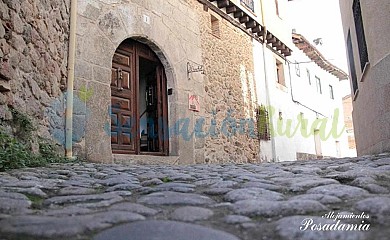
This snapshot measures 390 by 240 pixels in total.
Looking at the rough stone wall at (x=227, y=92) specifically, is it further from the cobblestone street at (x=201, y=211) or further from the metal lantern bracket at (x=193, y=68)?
the cobblestone street at (x=201, y=211)

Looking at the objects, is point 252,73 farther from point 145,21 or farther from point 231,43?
point 145,21

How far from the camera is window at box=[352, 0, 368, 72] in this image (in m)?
4.63

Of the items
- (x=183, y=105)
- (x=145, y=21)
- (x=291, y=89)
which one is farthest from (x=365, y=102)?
(x=291, y=89)

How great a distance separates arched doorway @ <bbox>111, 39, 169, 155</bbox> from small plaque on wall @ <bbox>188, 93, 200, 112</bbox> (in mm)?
478

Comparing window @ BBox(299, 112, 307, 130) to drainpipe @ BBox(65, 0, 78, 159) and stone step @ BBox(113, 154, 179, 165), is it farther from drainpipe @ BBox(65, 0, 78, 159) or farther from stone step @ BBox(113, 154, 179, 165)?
drainpipe @ BBox(65, 0, 78, 159)

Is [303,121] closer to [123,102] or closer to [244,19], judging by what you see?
[244,19]

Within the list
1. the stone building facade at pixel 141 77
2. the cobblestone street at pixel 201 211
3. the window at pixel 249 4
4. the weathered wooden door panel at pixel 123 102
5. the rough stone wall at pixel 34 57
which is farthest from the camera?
the window at pixel 249 4

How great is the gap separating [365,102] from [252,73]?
4.36 m

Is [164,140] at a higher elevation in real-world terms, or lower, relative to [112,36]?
lower

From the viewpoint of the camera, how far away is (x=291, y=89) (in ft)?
39.1

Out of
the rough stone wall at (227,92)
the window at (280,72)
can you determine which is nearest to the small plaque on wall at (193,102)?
the rough stone wall at (227,92)

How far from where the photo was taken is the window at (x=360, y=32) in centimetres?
463

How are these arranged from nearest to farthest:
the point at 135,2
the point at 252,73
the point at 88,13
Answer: the point at 88,13 < the point at 135,2 < the point at 252,73

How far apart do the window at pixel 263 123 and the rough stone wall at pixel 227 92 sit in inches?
10.7
